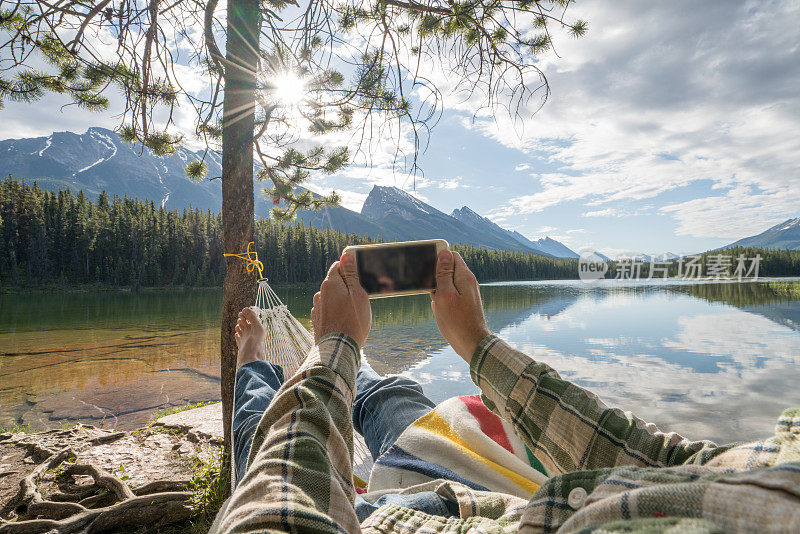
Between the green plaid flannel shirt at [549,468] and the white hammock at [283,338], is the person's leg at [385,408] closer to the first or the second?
the white hammock at [283,338]

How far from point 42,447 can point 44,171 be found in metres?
213

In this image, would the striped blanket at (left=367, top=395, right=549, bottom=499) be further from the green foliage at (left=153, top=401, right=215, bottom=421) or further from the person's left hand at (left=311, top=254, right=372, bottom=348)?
the green foliage at (left=153, top=401, right=215, bottom=421)

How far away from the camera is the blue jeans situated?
1.10 meters

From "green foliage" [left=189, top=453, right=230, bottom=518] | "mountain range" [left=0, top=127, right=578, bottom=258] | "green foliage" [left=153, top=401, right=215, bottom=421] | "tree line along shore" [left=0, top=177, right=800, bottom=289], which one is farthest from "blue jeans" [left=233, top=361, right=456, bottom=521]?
"mountain range" [left=0, top=127, right=578, bottom=258]

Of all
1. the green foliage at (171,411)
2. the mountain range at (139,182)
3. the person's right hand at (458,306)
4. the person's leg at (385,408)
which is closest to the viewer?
the person's right hand at (458,306)

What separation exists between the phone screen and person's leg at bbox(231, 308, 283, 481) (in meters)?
0.54

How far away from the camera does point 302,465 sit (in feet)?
1.66

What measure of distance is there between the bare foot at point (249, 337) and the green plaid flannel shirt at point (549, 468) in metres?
0.93

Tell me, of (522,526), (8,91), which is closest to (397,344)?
(8,91)

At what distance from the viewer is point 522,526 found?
46 centimetres

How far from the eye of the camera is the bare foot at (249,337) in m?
1.64

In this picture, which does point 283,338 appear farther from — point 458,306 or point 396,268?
point 458,306

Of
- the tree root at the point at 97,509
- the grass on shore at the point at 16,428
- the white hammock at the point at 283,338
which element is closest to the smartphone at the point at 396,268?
the white hammock at the point at 283,338

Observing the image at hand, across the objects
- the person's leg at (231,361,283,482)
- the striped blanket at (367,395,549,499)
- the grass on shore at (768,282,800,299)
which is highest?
the person's leg at (231,361,283,482)
